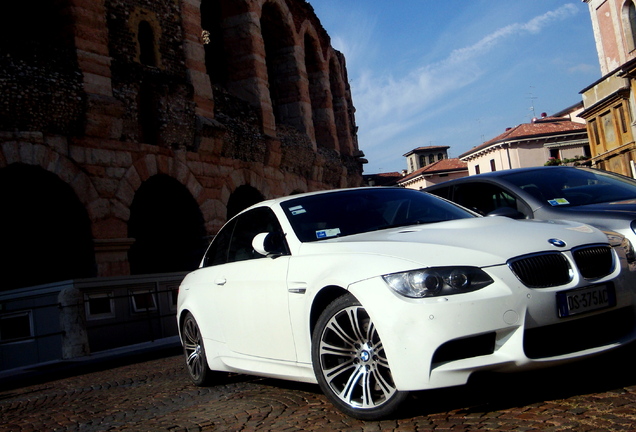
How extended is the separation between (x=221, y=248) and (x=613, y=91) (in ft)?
137

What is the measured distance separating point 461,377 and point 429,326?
305 mm

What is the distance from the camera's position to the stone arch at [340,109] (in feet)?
106

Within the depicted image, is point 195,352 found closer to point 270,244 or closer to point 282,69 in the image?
point 270,244

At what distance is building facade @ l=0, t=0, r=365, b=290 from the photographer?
48.2ft

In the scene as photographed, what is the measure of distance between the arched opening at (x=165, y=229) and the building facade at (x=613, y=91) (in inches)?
1157

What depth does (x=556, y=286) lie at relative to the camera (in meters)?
3.66

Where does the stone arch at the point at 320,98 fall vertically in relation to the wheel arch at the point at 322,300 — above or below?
above

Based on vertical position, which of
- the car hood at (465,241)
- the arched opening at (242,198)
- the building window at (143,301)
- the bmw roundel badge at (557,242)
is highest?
the arched opening at (242,198)

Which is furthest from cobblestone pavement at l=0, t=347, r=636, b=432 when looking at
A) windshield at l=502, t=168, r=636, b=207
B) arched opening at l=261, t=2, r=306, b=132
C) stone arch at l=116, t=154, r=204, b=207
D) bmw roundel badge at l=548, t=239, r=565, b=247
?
arched opening at l=261, t=2, r=306, b=132

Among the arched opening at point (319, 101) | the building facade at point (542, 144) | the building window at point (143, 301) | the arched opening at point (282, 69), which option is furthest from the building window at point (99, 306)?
the building facade at point (542, 144)

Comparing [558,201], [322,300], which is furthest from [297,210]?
[558,201]

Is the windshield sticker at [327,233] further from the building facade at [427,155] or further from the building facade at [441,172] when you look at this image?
the building facade at [427,155]

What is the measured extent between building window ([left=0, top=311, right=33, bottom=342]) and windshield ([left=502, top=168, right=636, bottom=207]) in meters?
9.45

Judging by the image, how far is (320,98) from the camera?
29.4 metres
